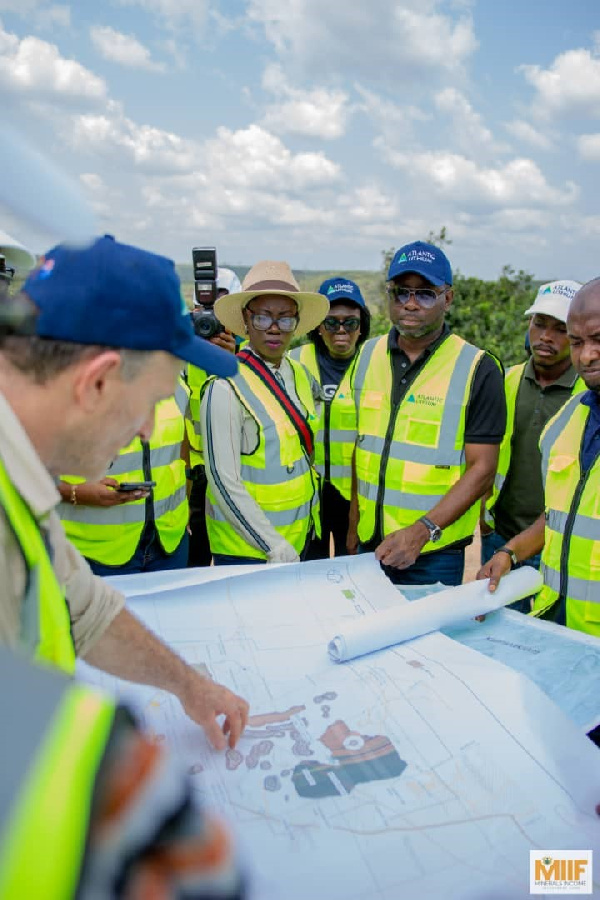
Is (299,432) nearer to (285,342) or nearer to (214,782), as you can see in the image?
(285,342)

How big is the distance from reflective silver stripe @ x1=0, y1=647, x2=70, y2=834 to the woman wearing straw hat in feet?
7.75

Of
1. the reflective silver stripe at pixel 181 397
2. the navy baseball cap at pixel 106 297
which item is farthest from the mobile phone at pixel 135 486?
the navy baseball cap at pixel 106 297

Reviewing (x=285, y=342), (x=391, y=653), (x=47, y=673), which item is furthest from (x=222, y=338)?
(x=47, y=673)

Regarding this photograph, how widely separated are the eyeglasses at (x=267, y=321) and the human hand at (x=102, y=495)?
0.96 m

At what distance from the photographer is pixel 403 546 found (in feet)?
9.02

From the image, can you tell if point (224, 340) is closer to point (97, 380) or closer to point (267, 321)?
point (267, 321)

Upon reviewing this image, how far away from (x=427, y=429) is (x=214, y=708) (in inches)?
76.0

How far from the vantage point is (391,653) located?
181cm

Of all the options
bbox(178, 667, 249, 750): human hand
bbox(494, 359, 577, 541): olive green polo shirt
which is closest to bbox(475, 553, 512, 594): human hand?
bbox(178, 667, 249, 750): human hand

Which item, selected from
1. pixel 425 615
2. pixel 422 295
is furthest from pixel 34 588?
pixel 422 295

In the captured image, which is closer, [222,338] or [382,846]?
[382,846]

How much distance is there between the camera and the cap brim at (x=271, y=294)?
10.6 ft

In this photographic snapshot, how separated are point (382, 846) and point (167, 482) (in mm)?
2081

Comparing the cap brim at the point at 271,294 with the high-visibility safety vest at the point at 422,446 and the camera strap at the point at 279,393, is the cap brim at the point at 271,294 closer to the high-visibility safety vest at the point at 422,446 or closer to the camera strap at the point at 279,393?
the camera strap at the point at 279,393
